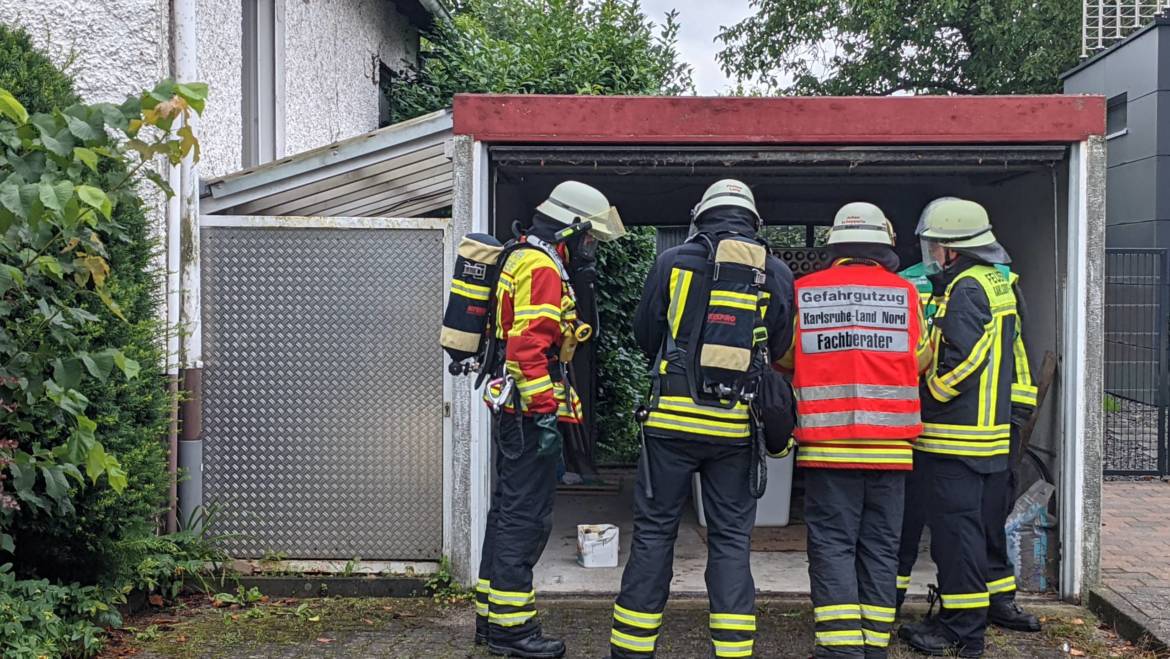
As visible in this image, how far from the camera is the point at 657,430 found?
14.6 feet

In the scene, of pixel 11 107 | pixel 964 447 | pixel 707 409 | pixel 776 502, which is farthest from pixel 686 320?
pixel 776 502

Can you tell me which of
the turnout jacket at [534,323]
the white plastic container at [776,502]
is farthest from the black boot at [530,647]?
the white plastic container at [776,502]

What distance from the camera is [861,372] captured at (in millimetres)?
4520

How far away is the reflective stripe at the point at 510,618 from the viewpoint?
15.5 ft

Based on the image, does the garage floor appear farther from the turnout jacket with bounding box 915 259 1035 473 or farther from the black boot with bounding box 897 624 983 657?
the turnout jacket with bounding box 915 259 1035 473

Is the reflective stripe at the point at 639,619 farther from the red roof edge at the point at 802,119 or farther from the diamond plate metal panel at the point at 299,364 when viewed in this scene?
the red roof edge at the point at 802,119

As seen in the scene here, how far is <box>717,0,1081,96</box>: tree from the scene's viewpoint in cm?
2044

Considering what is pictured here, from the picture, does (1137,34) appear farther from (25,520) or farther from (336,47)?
(25,520)

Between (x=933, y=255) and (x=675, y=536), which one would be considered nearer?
(x=675, y=536)

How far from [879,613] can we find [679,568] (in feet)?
5.73

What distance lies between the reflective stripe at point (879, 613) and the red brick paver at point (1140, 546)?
4.51ft

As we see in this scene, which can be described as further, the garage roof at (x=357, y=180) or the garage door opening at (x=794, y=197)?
the garage roof at (x=357, y=180)

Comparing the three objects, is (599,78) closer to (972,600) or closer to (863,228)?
(863,228)

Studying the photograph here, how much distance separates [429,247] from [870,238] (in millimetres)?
2403
